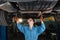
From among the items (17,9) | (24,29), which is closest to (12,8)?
(17,9)

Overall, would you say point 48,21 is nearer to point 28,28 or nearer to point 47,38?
point 47,38

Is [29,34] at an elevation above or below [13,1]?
below

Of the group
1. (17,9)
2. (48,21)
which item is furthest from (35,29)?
(48,21)

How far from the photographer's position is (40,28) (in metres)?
6.95

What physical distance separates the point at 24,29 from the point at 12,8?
0.60m

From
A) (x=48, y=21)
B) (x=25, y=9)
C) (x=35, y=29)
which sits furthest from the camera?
(x=48, y=21)

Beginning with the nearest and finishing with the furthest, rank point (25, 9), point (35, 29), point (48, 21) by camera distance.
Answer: point (25, 9)
point (35, 29)
point (48, 21)

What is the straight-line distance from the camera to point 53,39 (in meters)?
9.16

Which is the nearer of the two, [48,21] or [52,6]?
[52,6]

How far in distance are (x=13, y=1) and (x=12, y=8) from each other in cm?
18

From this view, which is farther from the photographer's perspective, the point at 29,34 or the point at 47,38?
the point at 47,38

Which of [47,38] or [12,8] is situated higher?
[12,8]

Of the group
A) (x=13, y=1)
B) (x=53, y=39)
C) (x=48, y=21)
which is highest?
(x=13, y=1)

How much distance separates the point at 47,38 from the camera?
9094 mm
